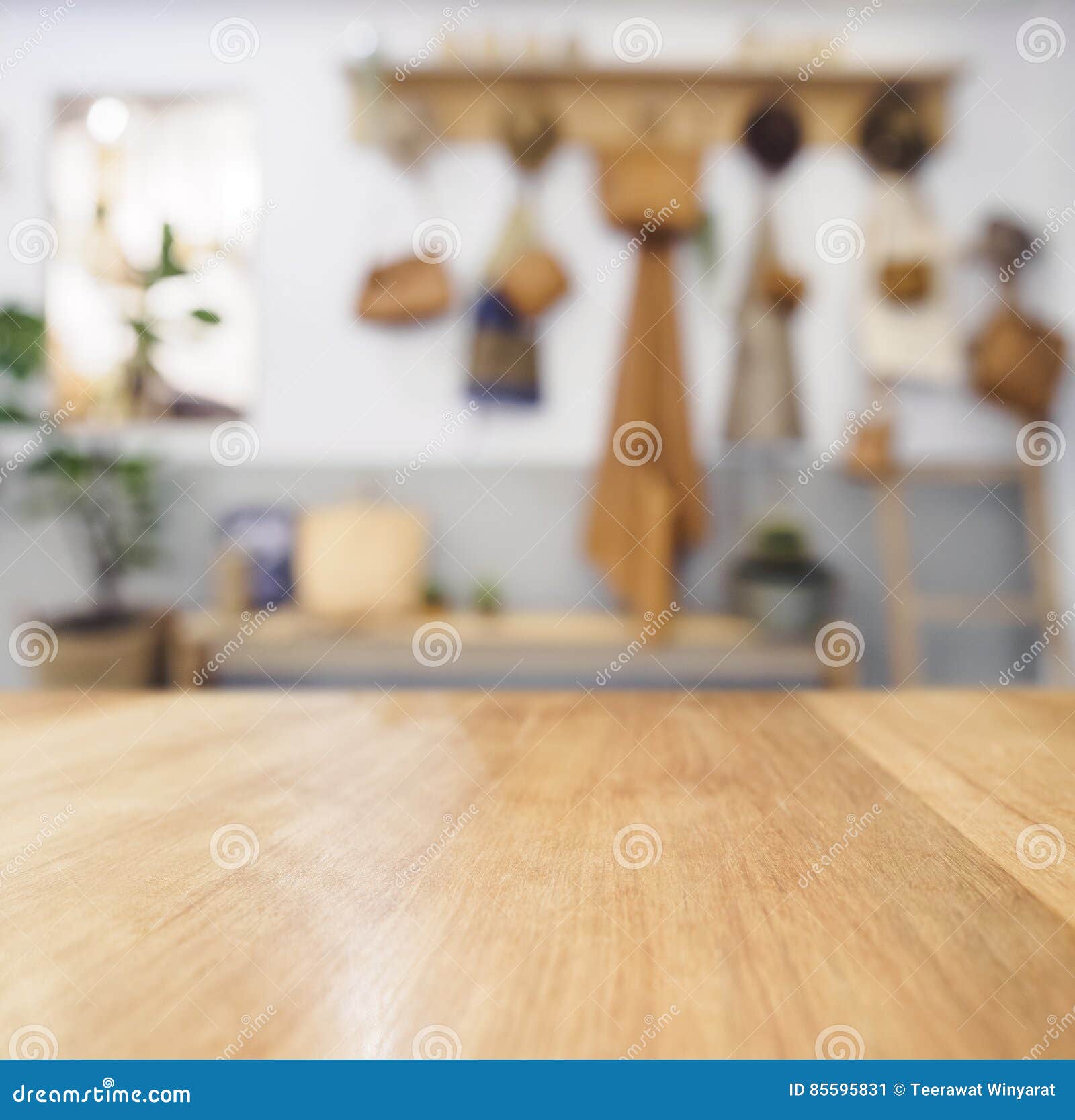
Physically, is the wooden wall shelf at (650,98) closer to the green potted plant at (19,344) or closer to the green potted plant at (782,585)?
the green potted plant at (19,344)

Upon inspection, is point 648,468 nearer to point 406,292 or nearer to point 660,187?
point 660,187

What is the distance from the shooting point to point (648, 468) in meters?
2.20

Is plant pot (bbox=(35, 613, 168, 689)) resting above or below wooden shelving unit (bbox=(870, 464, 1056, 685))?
below

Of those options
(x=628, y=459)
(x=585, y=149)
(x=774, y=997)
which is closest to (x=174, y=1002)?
(x=774, y=997)

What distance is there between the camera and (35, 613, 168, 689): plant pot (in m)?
1.85

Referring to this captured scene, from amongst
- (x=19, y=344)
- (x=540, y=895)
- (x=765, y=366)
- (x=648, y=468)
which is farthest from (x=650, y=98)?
(x=540, y=895)

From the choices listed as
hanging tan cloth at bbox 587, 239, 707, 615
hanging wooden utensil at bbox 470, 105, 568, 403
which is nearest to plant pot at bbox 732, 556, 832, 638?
hanging tan cloth at bbox 587, 239, 707, 615

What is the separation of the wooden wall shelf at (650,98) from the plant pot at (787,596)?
1.33 meters

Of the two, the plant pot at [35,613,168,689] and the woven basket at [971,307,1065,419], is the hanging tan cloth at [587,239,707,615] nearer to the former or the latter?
the woven basket at [971,307,1065,419]

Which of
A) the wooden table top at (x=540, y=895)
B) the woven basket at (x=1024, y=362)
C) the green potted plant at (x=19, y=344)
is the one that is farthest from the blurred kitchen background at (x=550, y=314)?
the wooden table top at (x=540, y=895)

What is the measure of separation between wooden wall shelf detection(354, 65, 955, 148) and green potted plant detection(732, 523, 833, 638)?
1249mm

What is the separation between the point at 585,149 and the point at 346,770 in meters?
2.52

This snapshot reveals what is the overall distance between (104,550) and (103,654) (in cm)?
54
